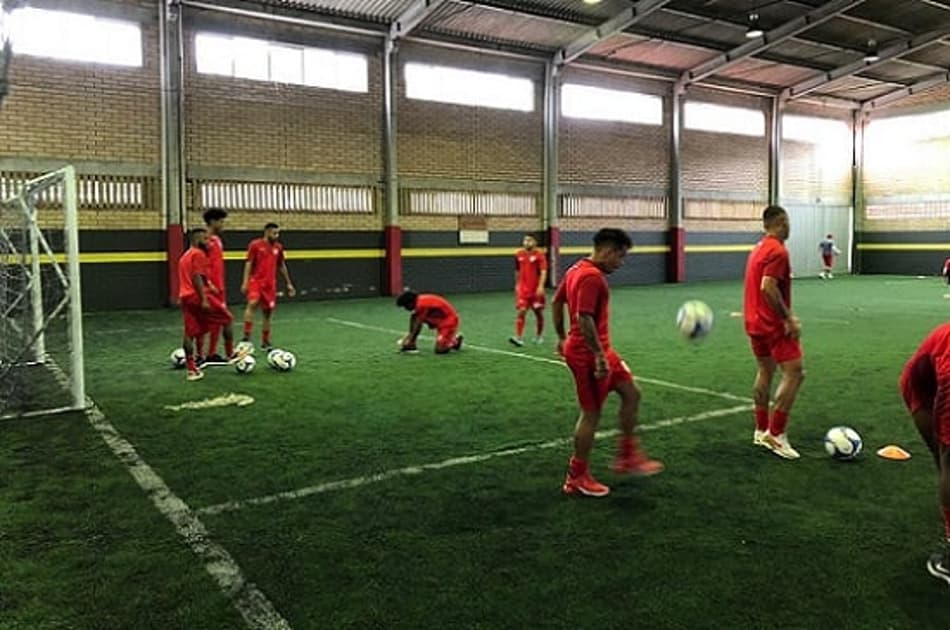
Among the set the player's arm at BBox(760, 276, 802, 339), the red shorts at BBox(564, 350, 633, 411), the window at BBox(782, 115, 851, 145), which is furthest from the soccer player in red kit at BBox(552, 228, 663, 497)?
the window at BBox(782, 115, 851, 145)

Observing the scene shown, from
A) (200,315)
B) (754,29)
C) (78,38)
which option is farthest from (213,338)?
(754,29)

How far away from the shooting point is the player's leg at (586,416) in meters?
5.51

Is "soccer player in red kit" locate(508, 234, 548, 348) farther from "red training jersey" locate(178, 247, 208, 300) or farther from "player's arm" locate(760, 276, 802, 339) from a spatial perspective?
"player's arm" locate(760, 276, 802, 339)

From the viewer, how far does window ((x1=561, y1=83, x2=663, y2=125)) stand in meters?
28.1

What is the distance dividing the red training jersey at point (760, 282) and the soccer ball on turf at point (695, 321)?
486mm

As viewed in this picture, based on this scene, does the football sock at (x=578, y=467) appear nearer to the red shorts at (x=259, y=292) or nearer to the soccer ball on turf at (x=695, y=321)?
the soccer ball on turf at (x=695, y=321)

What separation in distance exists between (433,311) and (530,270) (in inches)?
87.9

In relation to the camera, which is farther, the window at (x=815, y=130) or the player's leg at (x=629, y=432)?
the window at (x=815, y=130)

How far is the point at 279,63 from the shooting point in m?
22.5

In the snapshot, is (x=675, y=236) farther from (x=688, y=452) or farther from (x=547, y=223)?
(x=688, y=452)

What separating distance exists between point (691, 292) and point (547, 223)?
18.1 feet

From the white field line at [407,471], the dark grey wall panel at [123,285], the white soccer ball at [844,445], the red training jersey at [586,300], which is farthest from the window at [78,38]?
the white soccer ball at [844,445]

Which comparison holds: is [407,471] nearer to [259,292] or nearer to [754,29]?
[259,292]

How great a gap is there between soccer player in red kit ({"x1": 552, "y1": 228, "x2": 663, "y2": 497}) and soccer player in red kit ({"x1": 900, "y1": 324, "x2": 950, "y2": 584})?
6.20 feet
